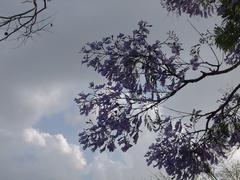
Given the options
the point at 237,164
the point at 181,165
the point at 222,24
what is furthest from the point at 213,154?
the point at 237,164

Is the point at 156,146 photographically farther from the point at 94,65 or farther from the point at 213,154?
the point at 94,65

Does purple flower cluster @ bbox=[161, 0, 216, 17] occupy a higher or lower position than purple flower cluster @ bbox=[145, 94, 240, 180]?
higher

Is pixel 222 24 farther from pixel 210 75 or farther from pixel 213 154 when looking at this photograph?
pixel 213 154

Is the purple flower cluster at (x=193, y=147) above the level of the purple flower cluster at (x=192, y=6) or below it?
below

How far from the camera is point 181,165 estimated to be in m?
9.68

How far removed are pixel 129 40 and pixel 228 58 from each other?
2.12 m

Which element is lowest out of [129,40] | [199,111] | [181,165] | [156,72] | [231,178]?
[181,165]

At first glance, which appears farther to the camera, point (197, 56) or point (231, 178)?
point (231, 178)

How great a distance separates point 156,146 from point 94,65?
1.80 meters

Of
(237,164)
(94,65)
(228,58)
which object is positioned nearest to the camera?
(94,65)

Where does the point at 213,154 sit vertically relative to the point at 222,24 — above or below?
below

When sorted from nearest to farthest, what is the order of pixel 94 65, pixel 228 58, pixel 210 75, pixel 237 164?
pixel 210 75 < pixel 94 65 < pixel 228 58 < pixel 237 164

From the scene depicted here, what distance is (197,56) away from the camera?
33.1ft

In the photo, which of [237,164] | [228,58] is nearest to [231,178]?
[237,164]
